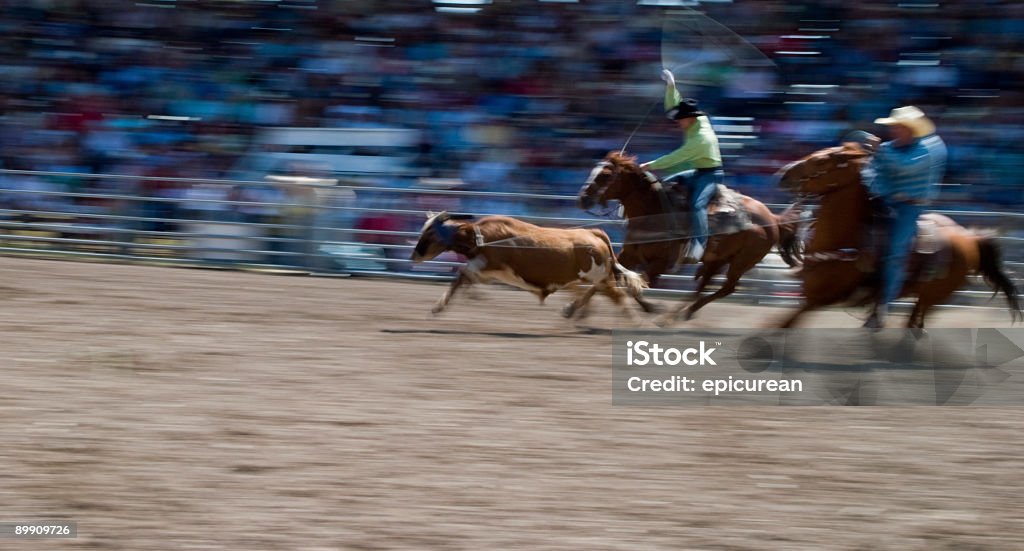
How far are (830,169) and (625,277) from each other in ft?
7.17

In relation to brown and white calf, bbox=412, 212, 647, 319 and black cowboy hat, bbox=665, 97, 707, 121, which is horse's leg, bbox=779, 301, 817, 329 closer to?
brown and white calf, bbox=412, 212, 647, 319

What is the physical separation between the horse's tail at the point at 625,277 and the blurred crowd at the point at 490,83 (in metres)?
1.44

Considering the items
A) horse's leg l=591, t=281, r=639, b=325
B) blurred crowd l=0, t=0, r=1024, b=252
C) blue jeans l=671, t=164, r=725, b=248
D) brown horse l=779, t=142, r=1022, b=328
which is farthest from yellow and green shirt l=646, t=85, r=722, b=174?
brown horse l=779, t=142, r=1022, b=328

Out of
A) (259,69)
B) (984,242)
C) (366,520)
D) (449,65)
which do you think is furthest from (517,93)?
(366,520)

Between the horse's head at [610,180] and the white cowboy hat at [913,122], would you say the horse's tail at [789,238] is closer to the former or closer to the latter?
the horse's head at [610,180]

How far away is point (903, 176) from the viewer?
7219 millimetres

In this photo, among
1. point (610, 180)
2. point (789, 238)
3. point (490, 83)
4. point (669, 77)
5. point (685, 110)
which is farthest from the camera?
point (490, 83)

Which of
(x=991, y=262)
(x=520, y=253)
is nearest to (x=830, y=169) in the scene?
(x=991, y=262)

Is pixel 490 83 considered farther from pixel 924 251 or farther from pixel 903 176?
pixel 903 176

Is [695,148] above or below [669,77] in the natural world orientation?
below

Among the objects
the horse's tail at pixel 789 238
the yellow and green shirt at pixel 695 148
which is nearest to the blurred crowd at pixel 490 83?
the yellow and green shirt at pixel 695 148

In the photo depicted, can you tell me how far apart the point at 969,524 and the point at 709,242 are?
511 cm

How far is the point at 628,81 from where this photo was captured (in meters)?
12.6

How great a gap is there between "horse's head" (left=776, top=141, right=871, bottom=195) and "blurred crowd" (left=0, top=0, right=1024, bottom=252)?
1.75m
